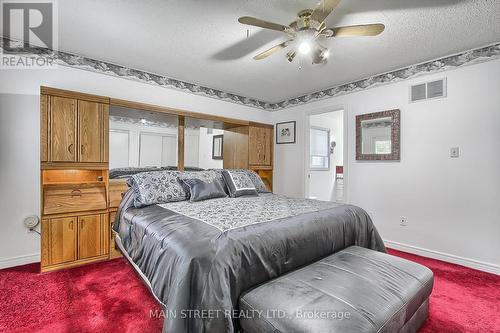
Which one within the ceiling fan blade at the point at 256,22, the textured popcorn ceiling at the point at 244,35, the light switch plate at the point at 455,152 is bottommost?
the light switch plate at the point at 455,152

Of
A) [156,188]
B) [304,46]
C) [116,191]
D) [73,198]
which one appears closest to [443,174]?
[304,46]

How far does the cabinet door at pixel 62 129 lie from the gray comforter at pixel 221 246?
3.22 ft

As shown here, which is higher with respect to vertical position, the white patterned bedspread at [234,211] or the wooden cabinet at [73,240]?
the white patterned bedspread at [234,211]

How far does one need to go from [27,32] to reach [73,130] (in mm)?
1057

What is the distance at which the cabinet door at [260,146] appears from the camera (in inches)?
169

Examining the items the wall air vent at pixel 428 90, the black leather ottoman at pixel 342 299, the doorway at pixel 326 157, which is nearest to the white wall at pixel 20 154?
the black leather ottoman at pixel 342 299

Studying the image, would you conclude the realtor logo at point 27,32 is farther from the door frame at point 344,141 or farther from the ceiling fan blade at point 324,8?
the door frame at point 344,141

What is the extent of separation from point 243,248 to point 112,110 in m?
2.69

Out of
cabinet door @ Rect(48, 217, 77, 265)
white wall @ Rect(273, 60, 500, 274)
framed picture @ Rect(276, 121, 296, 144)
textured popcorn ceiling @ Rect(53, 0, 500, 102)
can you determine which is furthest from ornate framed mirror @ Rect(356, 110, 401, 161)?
cabinet door @ Rect(48, 217, 77, 265)

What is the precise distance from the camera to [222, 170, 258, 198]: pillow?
3.02 m

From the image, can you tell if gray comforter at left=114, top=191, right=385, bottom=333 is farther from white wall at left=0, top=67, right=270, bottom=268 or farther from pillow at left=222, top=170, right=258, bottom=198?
white wall at left=0, top=67, right=270, bottom=268

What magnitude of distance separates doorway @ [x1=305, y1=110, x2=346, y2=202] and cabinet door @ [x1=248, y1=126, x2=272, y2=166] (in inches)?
58.9

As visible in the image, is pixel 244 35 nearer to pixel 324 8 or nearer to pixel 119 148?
pixel 324 8

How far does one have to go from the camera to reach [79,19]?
7.16ft
